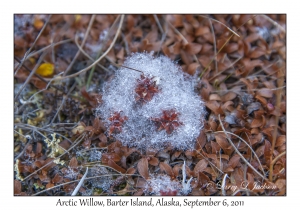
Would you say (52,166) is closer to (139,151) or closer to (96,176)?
(96,176)

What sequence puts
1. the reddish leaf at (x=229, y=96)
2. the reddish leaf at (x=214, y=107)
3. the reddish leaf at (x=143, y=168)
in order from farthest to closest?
1. the reddish leaf at (x=229, y=96)
2. the reddish leaf at (x=214, y=107)
3. the reddish leaf at (x=143, y=168)

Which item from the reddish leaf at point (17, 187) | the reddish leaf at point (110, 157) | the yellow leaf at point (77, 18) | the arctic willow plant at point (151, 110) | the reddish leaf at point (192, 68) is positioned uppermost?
the yellow leaf at point (77, 18)

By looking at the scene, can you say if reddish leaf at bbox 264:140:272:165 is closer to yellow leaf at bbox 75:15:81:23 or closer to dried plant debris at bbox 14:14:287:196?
dried plant debris at bbox 14:14:287:196

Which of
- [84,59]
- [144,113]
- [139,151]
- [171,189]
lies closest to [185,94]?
[144,113]

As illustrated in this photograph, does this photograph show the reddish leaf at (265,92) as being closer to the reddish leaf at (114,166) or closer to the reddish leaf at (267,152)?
the reddish leaf at (267,152)

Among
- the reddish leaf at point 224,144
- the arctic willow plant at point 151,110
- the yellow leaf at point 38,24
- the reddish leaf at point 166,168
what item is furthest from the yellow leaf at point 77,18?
the reddish leaf at point 224,144

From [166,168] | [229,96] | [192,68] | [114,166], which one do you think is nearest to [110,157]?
[114,166]
